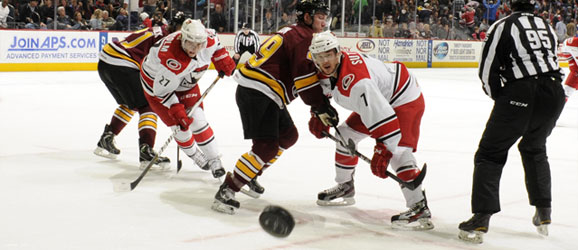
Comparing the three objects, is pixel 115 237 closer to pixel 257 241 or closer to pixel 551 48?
pixel 257 241

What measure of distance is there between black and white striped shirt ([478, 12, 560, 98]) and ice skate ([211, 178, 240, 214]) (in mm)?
1286

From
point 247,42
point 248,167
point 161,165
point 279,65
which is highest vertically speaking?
point 279,65

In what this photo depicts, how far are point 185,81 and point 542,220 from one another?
215cm

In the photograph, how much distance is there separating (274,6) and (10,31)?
20.2 feet

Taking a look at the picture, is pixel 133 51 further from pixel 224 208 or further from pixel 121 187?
pixel 224 208

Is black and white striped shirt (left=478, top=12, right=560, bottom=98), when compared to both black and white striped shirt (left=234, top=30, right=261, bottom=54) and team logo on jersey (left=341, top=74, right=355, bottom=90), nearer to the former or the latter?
team logo on jersey (left=341, top=74, right=355, bottom=90)

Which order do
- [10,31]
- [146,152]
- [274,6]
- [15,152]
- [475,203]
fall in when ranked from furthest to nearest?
1. [274,6]
2. [10,31]
3. [15,152]
4. [146,152]
5. [475,203]

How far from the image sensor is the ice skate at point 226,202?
11.2 ft

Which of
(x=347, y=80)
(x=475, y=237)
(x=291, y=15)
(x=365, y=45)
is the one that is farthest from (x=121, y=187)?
(x=365, y=45)

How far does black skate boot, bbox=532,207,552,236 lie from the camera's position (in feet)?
10.1

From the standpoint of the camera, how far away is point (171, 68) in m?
3.98

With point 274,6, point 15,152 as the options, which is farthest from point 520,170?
point 274,6

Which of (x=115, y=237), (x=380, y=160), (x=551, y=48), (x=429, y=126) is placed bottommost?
(x=429, y=126)

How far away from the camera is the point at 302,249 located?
9.27ft
